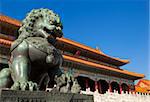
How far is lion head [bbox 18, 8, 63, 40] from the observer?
2752mm

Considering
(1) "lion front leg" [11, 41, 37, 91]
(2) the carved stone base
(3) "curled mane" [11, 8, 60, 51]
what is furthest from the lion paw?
(3) "curled mane" [11, 8, 60, 51]

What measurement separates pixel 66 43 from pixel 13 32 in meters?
5.83

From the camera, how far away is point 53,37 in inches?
112

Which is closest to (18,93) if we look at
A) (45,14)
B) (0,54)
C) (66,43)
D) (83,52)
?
(45,14)

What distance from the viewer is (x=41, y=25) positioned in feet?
9.17

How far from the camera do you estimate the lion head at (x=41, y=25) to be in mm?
2752

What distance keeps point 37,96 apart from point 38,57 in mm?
584

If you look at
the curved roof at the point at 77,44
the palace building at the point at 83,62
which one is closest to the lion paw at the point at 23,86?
the palace building at the point at 83,62

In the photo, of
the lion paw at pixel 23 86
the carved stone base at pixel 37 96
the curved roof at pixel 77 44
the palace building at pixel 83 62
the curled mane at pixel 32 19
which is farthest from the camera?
the curved roof at pixel 77 44

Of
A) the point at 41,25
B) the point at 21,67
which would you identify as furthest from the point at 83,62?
the point at 21,67

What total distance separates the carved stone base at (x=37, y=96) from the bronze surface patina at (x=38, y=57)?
0.14 metres

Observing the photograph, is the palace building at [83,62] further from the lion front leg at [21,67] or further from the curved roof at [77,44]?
the lion front leg at [21,67]

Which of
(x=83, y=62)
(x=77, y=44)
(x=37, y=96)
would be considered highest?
(x=77, y=44)

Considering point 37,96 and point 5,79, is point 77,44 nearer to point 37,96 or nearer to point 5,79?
point 5,79
